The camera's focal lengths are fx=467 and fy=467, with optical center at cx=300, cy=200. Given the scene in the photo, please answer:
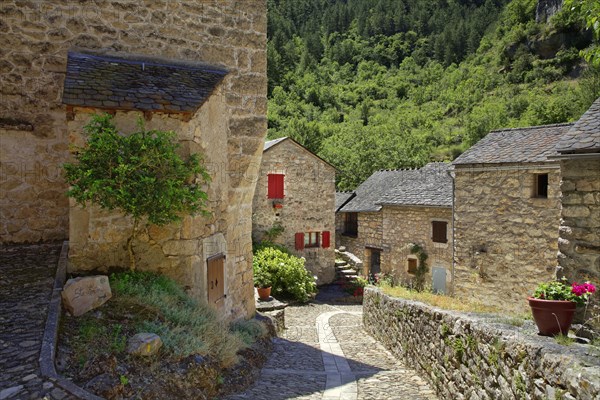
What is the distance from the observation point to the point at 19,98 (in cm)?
740

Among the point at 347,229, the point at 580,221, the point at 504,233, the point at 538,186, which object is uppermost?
the point at 538,186

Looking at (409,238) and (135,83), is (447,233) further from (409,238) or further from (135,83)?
(135,83)

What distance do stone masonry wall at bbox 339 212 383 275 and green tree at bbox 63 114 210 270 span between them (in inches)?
678

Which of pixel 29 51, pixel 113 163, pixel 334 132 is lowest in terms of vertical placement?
pixel 113 163

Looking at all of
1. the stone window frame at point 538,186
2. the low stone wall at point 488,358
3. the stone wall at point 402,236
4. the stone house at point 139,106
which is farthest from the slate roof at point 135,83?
the stone wall at point 402,236

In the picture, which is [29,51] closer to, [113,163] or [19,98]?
[19,98]

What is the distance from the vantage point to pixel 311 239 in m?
21.9

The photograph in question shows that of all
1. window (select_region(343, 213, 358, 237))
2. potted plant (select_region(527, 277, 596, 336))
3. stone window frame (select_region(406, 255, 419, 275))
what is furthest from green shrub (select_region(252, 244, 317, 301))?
potted plant (select_region(527, 277, 596, 336))

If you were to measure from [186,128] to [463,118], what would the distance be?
50.6 metres

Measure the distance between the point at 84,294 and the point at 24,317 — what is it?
60 centimetres

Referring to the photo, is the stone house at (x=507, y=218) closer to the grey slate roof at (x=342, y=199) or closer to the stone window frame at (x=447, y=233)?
the stone window frame at (x=447, y=233)

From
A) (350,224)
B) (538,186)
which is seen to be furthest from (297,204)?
(538,186)

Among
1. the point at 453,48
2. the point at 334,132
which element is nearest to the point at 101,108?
the point at 334,132

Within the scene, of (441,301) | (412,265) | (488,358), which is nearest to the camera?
(488,358)
